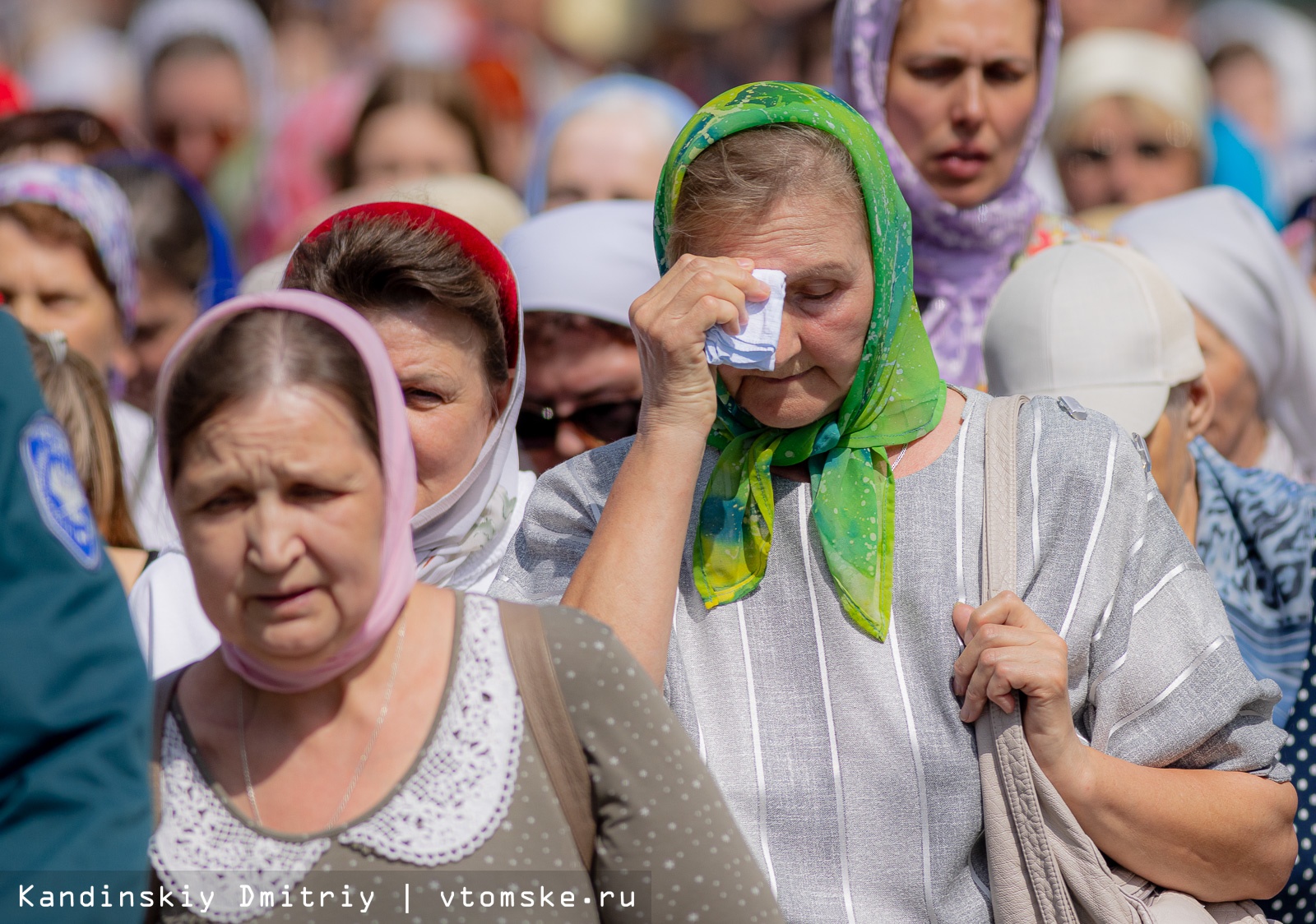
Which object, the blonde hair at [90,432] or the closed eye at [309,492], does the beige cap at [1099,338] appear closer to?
the closed eye at [309,492]

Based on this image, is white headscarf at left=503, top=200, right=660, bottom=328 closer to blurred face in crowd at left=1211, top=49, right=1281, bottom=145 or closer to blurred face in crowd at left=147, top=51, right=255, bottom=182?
blurred face in crowd at left=147, top=51, right=255, bottom=182

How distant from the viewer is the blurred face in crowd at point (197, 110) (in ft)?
24.7

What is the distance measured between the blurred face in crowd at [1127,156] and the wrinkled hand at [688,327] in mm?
3853

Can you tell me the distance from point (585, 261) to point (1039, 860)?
2.14 m

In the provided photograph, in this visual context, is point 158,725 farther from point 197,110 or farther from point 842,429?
point 197,110

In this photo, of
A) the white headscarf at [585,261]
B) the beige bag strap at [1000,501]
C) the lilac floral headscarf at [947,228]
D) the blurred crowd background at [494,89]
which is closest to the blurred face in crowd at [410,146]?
the blurred crowd background at [494,89]

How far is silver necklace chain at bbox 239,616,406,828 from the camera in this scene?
1.89m

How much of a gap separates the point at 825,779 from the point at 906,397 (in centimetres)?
67

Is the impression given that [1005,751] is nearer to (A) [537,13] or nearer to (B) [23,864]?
(B) [23,864]

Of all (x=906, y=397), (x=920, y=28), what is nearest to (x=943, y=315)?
(x=920, y=28)

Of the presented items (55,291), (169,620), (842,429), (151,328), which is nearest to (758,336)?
(842,429)

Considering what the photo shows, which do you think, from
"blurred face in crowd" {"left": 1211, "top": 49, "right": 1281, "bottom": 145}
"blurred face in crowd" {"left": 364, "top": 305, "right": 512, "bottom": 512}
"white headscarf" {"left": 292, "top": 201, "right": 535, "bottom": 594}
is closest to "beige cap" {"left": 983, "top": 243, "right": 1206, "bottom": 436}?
"white headscarf" {"left": 292, "top": 201, "right": 535, "bottom": 594}

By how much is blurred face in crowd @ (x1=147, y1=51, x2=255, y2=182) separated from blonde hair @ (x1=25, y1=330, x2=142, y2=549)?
4541mm

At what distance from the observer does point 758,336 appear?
2281 millimetres
